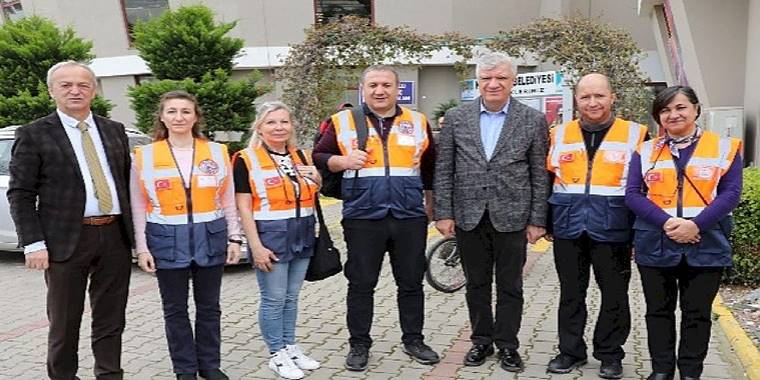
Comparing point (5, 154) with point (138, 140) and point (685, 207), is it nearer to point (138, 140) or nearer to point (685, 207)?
point (138, 140)

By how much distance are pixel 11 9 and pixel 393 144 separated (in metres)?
19.8

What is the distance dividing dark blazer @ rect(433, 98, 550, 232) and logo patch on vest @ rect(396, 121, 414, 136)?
208mm

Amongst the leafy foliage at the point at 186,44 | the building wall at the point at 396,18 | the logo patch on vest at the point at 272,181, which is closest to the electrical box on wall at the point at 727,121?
the logo patch on vest at the point at 272,181

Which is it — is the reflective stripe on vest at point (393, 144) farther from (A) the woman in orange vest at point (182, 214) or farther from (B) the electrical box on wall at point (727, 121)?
(B) the electrical box on wall at point (727, 121)

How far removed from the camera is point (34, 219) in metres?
3.49

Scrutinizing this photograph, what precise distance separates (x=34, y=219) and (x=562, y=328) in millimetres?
3122

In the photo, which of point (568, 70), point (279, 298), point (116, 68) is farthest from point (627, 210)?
point (116, 68)

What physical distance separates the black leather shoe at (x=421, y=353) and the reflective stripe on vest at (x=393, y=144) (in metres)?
1.19

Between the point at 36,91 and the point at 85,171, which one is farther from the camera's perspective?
the point at 36,91

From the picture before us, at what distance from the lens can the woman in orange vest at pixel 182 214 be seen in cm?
373

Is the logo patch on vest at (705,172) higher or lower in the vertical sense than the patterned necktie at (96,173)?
lower

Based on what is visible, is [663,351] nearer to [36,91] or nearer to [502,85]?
[502,85]

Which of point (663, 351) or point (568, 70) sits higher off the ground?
point (568, 70)

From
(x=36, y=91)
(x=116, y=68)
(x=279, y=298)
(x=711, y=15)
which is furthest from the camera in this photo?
(x=116, y=68)
